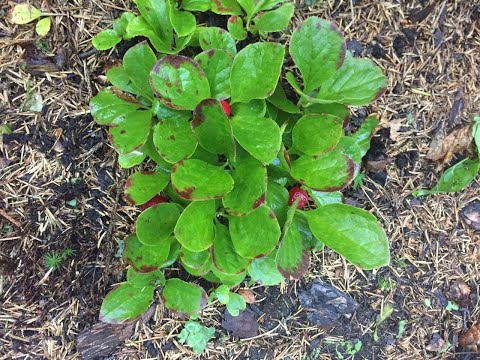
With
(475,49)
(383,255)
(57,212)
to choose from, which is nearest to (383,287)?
(383,255)

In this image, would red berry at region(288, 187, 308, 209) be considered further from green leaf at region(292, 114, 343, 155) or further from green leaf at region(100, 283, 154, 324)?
green leaf at region(100, 283, 154, 324)

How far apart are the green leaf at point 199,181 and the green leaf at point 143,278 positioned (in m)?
0.42

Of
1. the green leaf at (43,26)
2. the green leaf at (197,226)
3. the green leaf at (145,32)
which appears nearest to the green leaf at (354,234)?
the green leaf at (197,226)

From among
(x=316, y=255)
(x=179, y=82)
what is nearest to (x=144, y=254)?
(x=179, y=82)

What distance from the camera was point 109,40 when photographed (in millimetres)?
1597

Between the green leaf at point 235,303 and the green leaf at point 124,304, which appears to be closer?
the green leaf at point 124,304

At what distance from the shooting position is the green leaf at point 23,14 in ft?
5.25

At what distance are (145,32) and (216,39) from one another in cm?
23

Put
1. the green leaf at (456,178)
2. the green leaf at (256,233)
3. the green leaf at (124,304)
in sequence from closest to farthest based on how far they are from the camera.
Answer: the green leaf at (256,233) → the green leaf at (124,304) → the green leaf at (456,178)

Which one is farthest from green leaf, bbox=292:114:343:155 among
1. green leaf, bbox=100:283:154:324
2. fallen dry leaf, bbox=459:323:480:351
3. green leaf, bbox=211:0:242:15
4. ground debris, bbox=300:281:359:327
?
fallen dry leaf, bbox=459:323:480:351

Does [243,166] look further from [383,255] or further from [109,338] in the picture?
[109,338]

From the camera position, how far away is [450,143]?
6.31ft

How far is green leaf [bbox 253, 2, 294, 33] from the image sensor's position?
158 cm

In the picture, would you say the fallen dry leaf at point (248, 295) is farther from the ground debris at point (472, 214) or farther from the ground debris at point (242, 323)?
the ground debris at point (472, 214)
